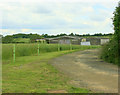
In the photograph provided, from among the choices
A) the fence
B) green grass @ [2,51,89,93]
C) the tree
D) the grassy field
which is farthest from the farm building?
green grass @ [2,51,89,93]

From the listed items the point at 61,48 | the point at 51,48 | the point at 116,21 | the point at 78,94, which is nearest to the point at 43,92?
the point at 78,94

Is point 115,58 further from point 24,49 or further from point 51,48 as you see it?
point 51,48

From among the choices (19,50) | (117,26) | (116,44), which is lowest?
(19,50)

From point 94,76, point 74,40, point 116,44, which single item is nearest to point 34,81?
point 94,76

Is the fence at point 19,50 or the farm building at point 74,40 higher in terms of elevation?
the farm building at point 74,40

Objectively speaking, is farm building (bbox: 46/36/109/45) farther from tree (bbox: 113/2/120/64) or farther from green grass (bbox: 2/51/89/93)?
green grass (bbox: 2/51/89/93)

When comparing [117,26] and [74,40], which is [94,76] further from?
[74,40]

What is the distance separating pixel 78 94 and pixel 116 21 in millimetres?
8646

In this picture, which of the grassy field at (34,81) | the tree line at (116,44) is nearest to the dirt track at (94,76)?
the grassy field at (34,81)

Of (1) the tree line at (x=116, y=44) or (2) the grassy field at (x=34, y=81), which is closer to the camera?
(2) the grassy field at (x=34, y=81)

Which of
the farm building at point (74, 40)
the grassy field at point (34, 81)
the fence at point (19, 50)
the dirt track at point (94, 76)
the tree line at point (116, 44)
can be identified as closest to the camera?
the grassy field at point (34, 81)

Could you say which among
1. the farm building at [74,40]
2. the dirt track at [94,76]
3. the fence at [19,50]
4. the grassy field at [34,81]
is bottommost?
the dirt track at [94,76]

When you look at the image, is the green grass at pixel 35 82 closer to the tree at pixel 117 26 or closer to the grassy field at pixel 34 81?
the grassy field at pixel 34 81

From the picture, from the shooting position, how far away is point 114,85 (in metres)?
6.09
